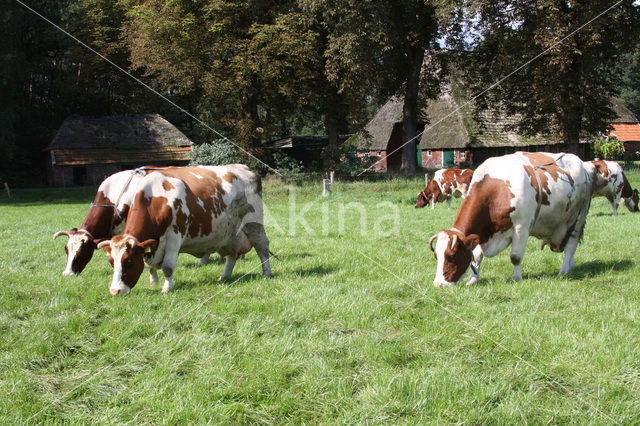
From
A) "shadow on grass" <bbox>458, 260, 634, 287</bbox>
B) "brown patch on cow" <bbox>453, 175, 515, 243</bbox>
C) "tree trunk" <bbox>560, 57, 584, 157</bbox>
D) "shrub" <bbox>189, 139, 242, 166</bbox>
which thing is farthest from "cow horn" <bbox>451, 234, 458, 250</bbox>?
"shrub" <bbox>189, 139, 242, 166</bbox>

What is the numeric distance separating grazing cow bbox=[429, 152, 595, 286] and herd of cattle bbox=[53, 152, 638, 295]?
0.01 metres

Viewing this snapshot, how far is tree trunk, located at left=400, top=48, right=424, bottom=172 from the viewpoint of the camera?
31531 mm

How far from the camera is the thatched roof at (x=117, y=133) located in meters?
41.1

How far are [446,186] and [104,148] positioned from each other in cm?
3263

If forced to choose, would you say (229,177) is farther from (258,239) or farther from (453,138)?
(453,138)

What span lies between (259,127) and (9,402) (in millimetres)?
26901

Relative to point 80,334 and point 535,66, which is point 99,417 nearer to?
point 80,334

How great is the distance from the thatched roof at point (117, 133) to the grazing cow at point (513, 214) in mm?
36724

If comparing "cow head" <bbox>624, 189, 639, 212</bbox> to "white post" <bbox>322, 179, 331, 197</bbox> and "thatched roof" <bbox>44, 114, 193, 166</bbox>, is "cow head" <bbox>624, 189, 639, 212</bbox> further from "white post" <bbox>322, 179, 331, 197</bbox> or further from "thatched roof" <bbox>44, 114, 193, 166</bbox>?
"thatched roof" <bbox>44, 114, 193, 166</bbox>

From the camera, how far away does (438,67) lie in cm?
3322

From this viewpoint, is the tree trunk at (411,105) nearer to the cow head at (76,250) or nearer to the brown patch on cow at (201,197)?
the brown patch on cow at (201,197)

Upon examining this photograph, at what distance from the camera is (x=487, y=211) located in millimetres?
7031

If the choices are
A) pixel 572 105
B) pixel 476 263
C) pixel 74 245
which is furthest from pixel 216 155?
pixel 476 263

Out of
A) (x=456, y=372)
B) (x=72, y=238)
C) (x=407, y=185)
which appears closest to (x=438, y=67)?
(x=407, y=185)
